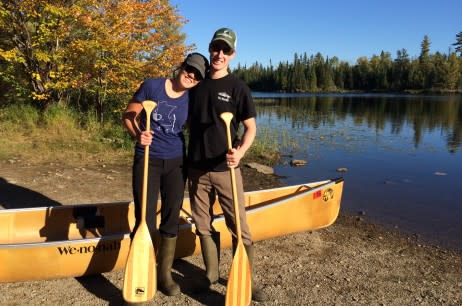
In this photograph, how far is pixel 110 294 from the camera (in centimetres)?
364

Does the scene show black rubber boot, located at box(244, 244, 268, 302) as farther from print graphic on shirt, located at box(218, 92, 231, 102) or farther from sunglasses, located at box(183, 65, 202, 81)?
sunglasses, located at box(183, 65, 202, 81)

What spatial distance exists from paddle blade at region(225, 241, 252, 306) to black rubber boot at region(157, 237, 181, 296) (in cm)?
57

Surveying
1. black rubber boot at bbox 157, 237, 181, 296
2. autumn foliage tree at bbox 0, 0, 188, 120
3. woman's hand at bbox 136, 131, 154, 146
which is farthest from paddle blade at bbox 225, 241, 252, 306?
autumn foliage tree at bbox 0, 0, 188, 120

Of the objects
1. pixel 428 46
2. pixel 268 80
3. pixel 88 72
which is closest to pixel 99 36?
pixel 88 72

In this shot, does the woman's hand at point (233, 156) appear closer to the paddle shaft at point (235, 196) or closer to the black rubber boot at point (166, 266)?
the paddle shaft at point (235, 196)

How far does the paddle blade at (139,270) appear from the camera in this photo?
3275mm

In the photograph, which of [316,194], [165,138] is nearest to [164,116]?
[165,138]

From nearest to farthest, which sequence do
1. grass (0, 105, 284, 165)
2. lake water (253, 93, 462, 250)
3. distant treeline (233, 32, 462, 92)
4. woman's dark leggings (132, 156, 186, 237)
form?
woman's dark leggings (132, 156, 186, 237) → lake water (253, 93, 462, 250) → grass (0, 105, 284, 165) → distant treeline (233, 32, 462, 92)

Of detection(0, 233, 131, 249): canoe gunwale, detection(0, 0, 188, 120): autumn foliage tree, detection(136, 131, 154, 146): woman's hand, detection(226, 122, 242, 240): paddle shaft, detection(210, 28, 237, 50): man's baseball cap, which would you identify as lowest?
detection(0, 233, 131, 249): canoe gunwale

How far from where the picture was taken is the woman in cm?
314

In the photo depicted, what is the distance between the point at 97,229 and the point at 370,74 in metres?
110

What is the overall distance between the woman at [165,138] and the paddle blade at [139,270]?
15cm

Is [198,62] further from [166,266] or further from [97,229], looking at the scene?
[97,229]

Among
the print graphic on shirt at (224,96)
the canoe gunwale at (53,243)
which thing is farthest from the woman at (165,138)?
the canoe gunwale at (53,243)
